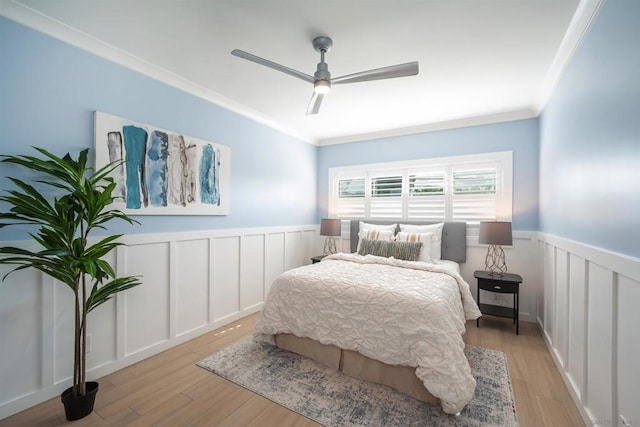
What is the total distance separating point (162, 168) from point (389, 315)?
→ 242cm

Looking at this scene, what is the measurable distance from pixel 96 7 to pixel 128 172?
1.16m

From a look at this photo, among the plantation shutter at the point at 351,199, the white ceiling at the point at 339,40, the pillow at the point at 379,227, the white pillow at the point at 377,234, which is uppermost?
the white ceiling at the point at 339,40

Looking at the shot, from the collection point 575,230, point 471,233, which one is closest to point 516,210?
point 471,233

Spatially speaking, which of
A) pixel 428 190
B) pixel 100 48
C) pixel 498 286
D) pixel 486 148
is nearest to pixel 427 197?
pixel 428 190

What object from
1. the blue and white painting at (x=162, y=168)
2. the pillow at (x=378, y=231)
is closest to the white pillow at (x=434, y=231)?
the pillow at (x=378, y=231)

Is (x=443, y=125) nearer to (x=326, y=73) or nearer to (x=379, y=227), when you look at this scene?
(x=379, y=227)

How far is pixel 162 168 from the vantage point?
8.52 ft

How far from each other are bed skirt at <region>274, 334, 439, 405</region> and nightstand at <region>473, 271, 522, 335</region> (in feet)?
5.64

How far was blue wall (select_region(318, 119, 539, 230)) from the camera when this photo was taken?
3412 millimetres

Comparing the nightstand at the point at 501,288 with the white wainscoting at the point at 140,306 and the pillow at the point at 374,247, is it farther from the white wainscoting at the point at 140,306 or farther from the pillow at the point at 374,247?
the white wainscoting at the point at 140,306

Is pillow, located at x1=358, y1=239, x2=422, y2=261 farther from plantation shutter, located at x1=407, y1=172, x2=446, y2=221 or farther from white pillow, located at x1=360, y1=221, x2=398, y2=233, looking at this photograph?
plantation shutter, located at x1=407, y1=172, x2=446, y2=221

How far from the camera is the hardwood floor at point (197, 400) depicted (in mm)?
1729

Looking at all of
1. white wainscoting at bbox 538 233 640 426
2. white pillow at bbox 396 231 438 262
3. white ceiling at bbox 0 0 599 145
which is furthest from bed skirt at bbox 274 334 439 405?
Answer: white ceiling at bbox 0 0 599 145

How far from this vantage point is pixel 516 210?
3.49m
